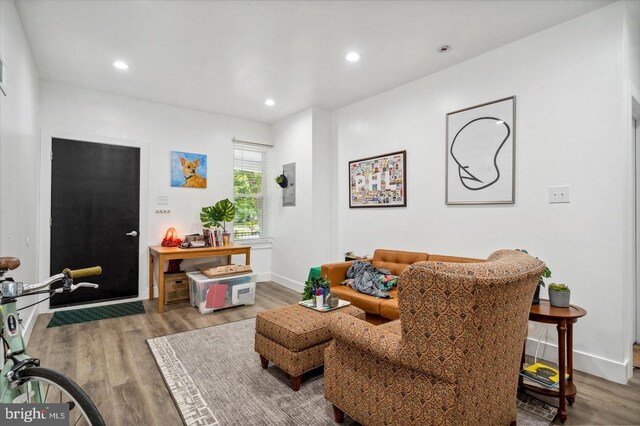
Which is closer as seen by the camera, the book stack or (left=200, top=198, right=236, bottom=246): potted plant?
the book stack

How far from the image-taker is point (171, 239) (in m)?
4.25

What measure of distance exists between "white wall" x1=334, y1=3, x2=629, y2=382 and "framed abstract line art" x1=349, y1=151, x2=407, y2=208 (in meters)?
0.27

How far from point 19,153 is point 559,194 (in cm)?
445

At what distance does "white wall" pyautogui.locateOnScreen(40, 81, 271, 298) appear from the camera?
12.6ft

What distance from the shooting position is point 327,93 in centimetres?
407

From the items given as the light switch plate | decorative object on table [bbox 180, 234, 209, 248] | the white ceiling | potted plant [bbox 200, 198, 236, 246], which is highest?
the white ceiling

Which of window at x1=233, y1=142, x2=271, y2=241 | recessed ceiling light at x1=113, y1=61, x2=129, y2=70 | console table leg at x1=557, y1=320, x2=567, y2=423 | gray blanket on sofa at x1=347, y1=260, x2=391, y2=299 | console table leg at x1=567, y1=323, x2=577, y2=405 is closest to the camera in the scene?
console table leg at x1=557, y1=320, x2=567, y2=423

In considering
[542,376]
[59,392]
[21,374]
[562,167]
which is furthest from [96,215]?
[562,167]

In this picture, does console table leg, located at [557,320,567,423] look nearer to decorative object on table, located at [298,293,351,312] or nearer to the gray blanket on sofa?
the gray blanket on sofa

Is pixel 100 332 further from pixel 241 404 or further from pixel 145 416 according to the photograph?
pixel 241 404

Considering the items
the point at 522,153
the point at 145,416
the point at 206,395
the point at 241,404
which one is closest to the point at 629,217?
the point at 522,153

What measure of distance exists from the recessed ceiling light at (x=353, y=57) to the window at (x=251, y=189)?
8.62ft

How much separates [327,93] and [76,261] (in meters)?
3.75

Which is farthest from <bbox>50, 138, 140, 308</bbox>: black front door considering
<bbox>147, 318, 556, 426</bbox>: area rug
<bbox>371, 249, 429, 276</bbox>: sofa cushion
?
<bbox>371, 249, 429, 276</bbox>: sofa cushion
